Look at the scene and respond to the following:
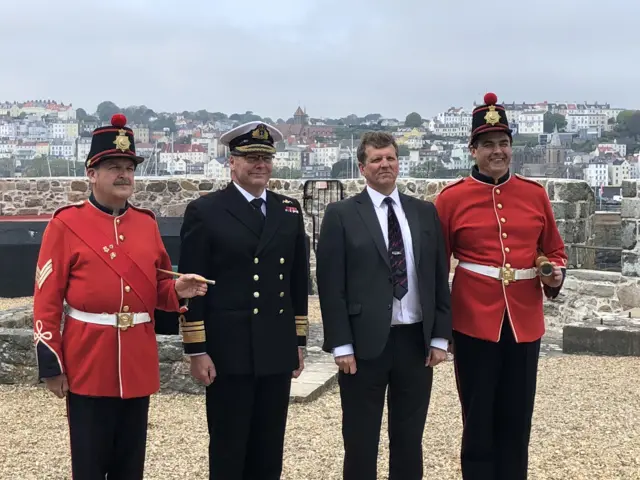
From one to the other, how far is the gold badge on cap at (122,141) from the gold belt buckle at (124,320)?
1.93 feet

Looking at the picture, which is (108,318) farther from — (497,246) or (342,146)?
(342,146)

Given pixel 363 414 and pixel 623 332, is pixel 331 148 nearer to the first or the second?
pixel 623 332

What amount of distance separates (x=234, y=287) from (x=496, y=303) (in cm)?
107

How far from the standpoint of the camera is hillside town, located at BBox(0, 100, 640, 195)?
20.2 meters

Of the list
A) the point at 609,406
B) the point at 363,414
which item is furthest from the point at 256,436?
the point at 609,406

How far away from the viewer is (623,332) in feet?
24.3

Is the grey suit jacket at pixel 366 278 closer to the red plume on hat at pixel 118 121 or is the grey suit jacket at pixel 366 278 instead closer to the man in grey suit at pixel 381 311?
the man in grey suit at pixel 381 311

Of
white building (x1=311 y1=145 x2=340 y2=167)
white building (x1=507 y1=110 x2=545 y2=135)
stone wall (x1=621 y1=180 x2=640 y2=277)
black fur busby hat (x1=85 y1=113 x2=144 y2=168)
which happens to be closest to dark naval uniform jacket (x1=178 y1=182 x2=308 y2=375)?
black fur busby hat (x1=85 y1=113 x2=144 y2=168)

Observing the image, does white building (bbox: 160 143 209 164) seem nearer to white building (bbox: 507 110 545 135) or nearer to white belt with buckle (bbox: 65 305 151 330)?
white building (bbox: 507 110 545 135)

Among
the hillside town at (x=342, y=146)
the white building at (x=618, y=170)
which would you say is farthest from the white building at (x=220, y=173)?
the white building at (x=618, y=170)

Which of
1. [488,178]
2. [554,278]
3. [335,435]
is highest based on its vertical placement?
[488,178]

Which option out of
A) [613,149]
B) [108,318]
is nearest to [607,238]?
[108,318]

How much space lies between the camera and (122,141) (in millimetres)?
3346

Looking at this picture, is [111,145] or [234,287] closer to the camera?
[111,145]
